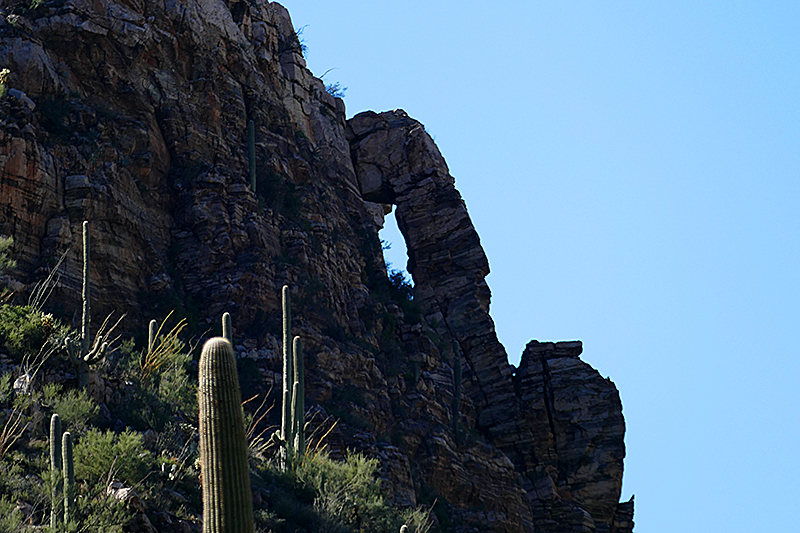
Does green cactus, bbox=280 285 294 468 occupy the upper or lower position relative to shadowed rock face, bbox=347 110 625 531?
lower

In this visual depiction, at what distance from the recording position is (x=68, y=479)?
1349 centimetres

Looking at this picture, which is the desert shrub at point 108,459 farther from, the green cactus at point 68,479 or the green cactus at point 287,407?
the green cactus at point 287,407

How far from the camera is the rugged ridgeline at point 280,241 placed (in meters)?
25.4

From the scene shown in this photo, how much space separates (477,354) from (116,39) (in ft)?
54.4

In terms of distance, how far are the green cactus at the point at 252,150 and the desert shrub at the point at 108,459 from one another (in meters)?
15.0

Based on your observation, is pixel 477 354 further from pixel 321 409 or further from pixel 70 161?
pixel 70 161

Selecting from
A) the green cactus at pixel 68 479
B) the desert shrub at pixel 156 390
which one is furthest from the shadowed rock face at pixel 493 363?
the green cactus at pixel 68 479

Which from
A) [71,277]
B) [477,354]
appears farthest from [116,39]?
[477,354]

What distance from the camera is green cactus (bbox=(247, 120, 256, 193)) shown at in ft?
97.9

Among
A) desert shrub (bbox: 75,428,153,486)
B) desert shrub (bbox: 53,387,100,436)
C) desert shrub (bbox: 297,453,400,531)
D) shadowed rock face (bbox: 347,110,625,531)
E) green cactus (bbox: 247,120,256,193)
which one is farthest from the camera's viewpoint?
shadowed rock face (bbox: 347,110,625,531)

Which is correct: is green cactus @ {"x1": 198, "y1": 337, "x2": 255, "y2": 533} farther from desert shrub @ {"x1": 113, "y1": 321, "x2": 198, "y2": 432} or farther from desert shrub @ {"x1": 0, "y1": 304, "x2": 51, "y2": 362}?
desert shrub @ {"x1": 0, "y1": 304, "x2": 51, "y2": 362}

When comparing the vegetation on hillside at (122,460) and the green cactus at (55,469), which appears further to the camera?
the vegetation on hillside at (122,460)

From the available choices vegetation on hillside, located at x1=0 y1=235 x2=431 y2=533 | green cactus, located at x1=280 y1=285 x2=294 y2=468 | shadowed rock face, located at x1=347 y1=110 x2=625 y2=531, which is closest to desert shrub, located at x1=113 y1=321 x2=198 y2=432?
vegetation on hillside, located at x1=0 y1=235 x2=431 y2=533

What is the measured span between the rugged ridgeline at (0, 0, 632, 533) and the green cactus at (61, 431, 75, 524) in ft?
30.4
